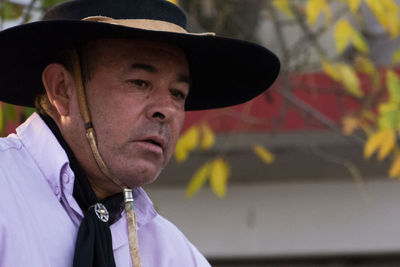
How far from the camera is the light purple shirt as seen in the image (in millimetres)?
2301

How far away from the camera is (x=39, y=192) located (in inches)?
96.4

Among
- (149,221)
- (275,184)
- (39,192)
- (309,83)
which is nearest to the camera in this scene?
(39,192)

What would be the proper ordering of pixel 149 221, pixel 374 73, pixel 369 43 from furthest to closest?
pixel 369 43
pixel 374 73
pixel 149 221

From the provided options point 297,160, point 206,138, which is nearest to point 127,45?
point 206,138

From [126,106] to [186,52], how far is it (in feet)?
1.05

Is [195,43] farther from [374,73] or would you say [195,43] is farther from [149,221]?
[374,73]

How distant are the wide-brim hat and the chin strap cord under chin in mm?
115

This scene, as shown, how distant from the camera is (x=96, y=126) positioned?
259 cm

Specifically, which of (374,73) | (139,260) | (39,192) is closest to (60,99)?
(39,192)

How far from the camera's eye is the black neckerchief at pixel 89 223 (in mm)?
2363

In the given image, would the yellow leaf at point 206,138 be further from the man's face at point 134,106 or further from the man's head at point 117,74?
the man's face at point 134,106

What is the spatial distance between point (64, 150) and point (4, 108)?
1195mm

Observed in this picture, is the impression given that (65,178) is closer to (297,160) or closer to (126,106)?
(126,106)

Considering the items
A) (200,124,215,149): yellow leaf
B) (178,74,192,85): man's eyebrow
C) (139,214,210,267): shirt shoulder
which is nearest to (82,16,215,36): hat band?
(178,74,192,85): man's eyebrow
